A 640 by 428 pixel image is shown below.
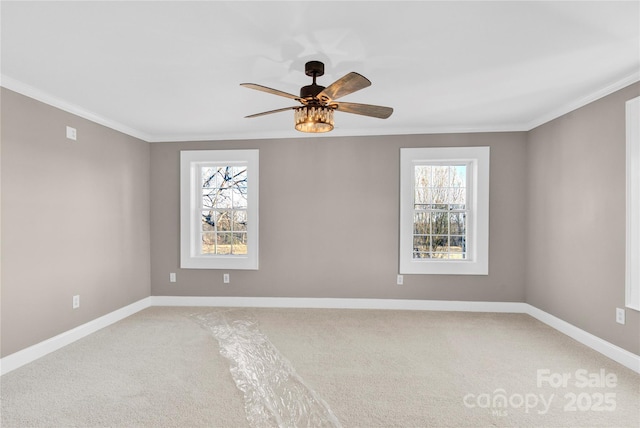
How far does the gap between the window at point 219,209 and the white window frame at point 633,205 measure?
12.8 feet

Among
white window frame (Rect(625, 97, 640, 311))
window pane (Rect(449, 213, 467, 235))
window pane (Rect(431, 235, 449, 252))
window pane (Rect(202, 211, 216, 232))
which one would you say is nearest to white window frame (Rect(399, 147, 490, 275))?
window pane (Rect(449, 213, 467, 235))

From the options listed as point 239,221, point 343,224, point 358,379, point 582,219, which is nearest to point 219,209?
point 239,221

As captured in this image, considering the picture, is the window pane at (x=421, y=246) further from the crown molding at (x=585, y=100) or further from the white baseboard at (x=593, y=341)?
the crown molding at (x=585, y=100)

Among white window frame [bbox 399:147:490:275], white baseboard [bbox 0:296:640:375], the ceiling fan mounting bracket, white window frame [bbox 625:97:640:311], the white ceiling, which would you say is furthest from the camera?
white window frame [bbox 399:147:490:275]

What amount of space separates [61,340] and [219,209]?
226cm

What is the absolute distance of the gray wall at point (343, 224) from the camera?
4176 millimetres

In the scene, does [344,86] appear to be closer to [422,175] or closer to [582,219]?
[422,175]

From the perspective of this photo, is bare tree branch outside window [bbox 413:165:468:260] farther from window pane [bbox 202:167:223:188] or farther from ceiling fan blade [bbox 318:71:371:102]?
window pane [bbox 202:167:223:188]

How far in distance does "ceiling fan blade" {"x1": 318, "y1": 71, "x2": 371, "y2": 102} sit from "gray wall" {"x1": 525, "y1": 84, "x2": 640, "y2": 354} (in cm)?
244

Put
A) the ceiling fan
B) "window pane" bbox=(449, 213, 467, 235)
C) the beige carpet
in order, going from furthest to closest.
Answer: "window pane" bbox=(449, 213, 467, 235) < the ceiling fan < the beige carpet

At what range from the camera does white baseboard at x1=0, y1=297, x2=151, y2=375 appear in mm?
2624

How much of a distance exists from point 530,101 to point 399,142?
59.4 inches

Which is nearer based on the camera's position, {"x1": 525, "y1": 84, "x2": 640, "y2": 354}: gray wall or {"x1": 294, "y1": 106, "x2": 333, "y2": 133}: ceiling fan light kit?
{"x1": 294, "y1": 106, "x2": 333, "y2": 133}: ceiling fan light kit

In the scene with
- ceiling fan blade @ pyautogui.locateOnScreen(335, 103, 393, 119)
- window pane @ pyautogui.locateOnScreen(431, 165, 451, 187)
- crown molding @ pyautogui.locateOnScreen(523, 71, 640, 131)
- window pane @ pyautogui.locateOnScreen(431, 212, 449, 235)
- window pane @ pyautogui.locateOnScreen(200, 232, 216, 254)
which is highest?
crown molding @ pyautogui.locateOnScreen(523, 71, 640, 131)
